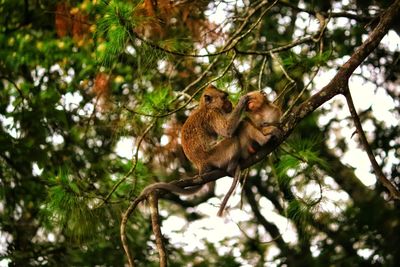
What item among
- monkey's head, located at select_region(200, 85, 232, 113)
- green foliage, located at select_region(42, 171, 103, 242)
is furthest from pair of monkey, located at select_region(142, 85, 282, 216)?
green foliage, located at select_region(42, 171, 103, 242)

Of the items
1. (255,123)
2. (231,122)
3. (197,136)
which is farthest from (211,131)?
(255,123)

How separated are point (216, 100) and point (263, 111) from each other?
35cm

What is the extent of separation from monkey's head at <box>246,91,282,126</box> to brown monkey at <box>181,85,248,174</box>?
0.45 ft

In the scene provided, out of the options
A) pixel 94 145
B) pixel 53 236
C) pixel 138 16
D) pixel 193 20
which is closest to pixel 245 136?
pixel 138 16

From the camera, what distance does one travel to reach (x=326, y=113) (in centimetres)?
778

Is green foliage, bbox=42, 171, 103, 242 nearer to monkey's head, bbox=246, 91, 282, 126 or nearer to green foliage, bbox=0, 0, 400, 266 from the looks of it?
green foliage, bbox=0, 0, 400, 266

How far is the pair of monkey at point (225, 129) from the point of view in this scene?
4562mm

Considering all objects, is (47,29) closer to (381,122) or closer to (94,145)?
(94,145)

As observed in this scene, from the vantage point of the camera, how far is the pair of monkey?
4562 mm

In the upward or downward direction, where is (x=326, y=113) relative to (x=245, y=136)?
upward

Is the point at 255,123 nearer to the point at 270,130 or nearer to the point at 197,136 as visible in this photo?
the point at 270,130

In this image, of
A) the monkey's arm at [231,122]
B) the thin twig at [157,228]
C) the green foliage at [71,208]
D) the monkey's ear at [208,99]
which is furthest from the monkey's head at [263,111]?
the thin twig at [157,228]

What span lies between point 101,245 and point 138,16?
349 centimetres

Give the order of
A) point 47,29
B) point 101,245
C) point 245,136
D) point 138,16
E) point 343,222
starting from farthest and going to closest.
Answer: point 47,29, point 101,245, point 343,222, point 245,136, point 138,16
